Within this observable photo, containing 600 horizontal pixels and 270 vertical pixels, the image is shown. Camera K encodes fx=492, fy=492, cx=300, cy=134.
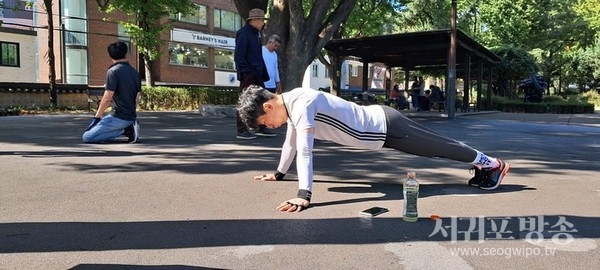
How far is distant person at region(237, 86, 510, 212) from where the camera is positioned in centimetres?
385

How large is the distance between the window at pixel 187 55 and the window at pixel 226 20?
10.4ft

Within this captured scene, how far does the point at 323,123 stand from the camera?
4.09 m

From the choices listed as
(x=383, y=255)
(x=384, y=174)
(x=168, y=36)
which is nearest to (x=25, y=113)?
(x=384, y=174)

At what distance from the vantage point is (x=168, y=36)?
125 feet

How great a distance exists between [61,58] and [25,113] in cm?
1685

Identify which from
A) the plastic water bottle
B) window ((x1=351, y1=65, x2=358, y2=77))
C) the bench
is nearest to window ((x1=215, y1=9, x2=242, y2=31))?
window ((x1=351, y1=65, x2=358, y2=77))

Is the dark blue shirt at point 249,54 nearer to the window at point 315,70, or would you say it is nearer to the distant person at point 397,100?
the distant person at point 397,100

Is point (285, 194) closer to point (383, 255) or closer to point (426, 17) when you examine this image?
point (383, 255)

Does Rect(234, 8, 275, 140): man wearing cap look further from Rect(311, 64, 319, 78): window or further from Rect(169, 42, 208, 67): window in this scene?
Rect(311, 64, 319, 78): window

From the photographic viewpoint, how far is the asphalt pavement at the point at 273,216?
286 centimetres

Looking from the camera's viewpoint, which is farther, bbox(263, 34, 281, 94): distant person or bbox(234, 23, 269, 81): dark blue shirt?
bbox(263, 34, 281, 94): distant person

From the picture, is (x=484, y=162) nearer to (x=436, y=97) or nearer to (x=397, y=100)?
(x=397, y=100)

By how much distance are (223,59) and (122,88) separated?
3691cm

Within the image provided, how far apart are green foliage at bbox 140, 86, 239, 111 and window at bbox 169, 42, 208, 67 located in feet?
48.2
